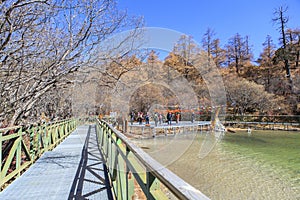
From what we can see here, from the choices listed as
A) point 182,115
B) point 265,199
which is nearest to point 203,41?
point 182,115

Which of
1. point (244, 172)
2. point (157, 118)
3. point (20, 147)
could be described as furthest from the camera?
point (157, 118)

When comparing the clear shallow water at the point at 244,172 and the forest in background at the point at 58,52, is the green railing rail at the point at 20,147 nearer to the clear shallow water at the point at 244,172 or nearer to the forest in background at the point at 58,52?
the forest in background at the point at 58,52

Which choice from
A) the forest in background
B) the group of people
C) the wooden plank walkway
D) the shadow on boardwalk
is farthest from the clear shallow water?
the group of people

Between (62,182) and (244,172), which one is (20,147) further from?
(244,172)

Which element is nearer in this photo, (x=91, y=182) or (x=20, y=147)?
(x=91, y=182)

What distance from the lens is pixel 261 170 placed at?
769 centimetres

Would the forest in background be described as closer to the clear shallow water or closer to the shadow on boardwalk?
the shadow on boardwalk

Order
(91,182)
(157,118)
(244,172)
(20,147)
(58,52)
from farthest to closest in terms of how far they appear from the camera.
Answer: (157,118) < (244,172) < (58,52) < (20,147) < (91,182)

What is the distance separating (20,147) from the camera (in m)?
3.25

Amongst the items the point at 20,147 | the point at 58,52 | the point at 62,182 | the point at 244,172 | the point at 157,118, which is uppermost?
the point at 58,52

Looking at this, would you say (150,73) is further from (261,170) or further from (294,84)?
(294,84)

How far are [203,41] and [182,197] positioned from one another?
28953 millimetres

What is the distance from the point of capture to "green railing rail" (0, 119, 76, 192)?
2.83 metres

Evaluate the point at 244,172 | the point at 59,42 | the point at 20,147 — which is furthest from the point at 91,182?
the point at 244,172
